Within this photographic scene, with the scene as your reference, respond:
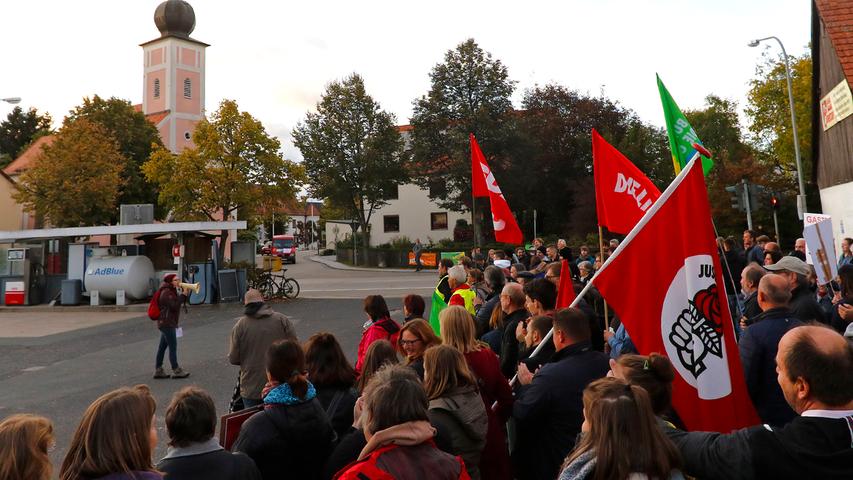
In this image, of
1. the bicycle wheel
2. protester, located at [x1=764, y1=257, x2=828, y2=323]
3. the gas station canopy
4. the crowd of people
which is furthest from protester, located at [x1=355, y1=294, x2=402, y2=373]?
the bicycle wheel

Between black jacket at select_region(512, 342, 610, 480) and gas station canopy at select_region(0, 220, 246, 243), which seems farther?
gas station canopy at select_region(0, 220, 246, 243)

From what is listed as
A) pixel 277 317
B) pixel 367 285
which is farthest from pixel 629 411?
pixel 367 285

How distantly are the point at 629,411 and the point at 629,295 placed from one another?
4.95 ft

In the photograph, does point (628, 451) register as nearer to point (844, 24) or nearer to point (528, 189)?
point (844, 24)

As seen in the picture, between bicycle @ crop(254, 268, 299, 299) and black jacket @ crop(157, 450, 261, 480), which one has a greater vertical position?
black jacket @ crop(157, 450, 261, 480)

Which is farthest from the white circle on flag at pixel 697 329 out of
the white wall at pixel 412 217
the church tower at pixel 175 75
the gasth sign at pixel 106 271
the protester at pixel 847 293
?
the church tower at pixel 175 75

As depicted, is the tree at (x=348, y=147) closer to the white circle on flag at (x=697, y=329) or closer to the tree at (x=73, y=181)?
the tree at (x=73, y=181)

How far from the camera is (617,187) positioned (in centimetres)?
641

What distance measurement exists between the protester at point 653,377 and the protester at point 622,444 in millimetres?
482

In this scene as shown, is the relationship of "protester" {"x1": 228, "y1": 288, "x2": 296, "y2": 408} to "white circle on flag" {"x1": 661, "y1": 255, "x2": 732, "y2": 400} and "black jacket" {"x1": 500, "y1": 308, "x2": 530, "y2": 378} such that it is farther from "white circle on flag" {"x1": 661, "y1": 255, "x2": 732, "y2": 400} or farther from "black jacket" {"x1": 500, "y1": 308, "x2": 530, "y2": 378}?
"white circle on flag" {"x1": 661, "y1": 255, "x2": 732, "y2": 400}

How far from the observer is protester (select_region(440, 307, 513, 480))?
151 inches

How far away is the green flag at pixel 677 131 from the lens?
684 cm

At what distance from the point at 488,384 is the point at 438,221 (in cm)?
5567

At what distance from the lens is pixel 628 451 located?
220 centimetres
